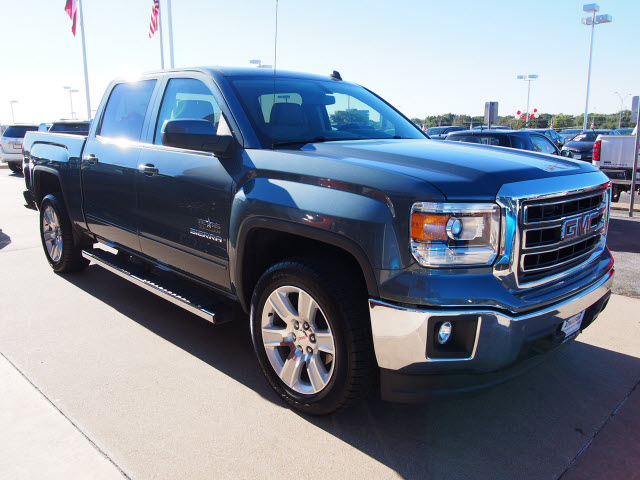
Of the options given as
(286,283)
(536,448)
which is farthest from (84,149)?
(536,448)

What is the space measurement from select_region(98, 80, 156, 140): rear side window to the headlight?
8.91ft

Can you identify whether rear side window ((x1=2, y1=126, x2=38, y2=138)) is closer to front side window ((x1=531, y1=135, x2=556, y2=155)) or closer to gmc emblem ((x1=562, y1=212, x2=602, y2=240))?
front side window ((x1=531, y1=135, x2=556, y2=155))

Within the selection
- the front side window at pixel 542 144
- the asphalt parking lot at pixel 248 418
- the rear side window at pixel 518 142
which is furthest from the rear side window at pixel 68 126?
the front side window at pixel 542 144

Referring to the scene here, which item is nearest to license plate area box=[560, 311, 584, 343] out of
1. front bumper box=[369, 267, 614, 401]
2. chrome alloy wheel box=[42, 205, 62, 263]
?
front bumper box=[369, 267, 614, 401]

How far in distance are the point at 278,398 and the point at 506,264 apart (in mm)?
1597

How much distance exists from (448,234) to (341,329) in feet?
2.30

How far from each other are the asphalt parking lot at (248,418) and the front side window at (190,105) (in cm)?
158

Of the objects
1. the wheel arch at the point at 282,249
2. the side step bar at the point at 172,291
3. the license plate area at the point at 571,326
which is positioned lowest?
the side step bar at the point at 172,291

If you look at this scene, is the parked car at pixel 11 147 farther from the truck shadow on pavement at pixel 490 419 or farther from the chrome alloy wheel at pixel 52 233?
the truck shadow on pavement at pixel 490 419

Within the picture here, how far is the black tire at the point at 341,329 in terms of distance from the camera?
2.54 m

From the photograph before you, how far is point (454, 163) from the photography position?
2633mm

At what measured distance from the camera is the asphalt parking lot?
251cm

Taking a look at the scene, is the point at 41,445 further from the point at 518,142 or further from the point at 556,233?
the point at 518,142

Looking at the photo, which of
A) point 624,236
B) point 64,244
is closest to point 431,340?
point 64,244
